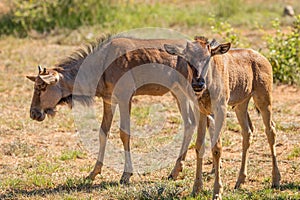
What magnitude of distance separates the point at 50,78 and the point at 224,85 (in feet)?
7.37

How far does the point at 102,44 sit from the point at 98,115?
320 cm

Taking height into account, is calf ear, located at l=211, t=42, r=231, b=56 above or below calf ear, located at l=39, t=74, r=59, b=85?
above

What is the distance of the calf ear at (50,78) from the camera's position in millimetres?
7809

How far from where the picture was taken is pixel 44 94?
26.1 feet

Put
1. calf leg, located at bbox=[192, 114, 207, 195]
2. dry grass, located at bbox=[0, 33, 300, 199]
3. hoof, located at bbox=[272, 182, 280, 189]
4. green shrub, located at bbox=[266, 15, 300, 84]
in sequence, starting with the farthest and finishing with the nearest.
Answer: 1. green shrub, located at bbox=[266, 15, 300, 84]
2. hoof, located at bbox=[272, 182, 280, 189]
3. dry grass, located at bbox=[0, 33, 300, 199]
4. calf leg, located at bbox=[192, 114, 207, 195]

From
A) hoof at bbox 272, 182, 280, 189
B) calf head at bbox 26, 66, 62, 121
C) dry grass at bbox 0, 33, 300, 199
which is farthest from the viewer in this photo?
calf head at bbox 26, 66, 62, 121

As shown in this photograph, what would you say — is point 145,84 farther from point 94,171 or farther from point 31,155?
point 31,155

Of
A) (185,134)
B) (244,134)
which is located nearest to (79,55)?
(185,134)

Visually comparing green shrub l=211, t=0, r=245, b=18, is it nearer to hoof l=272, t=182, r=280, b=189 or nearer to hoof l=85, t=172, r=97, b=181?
hoof l=85, t=172, r=97, b=181

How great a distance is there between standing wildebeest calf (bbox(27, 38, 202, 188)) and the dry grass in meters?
0.48

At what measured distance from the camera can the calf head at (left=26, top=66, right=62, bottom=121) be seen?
7848 mm

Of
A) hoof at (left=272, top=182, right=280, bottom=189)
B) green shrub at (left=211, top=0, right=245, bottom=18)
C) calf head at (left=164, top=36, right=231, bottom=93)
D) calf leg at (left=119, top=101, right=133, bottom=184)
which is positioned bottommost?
hoof at (left=272, top=182, right=280, bottom=189)

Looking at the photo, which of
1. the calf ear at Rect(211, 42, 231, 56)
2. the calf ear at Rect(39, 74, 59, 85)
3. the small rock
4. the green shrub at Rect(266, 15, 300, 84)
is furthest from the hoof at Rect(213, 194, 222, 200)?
the small rock

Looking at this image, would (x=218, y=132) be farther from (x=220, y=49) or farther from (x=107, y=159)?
(x=107, y=159)
